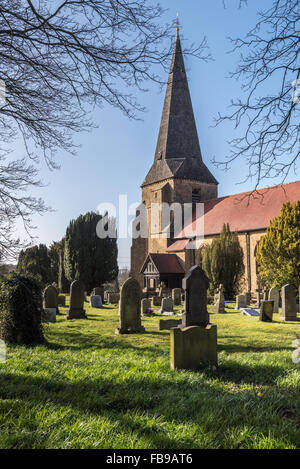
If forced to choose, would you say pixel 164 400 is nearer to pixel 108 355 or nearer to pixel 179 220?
pixel 108 355

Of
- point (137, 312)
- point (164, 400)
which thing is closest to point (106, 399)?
point (164, 400)

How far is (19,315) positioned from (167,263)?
23981 mm

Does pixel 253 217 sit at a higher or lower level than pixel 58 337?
higher

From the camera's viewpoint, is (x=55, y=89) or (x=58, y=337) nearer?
(x=55, y=89)

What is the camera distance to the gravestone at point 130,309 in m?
9.20

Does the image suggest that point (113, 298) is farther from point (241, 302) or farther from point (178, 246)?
point (178, 246)

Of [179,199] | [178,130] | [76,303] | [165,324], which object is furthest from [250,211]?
[165,324]

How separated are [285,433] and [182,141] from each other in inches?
1479

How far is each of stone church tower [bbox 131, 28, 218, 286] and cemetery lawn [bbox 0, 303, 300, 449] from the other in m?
30.4

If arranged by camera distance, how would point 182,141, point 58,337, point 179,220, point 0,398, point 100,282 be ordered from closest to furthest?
point 0,398, point 58,337, point 100,282, point 179,220, point 182,141

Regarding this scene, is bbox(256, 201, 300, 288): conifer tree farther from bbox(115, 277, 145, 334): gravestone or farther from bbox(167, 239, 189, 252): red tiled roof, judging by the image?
bbox(167, 239, 189, 252): red tiled roof

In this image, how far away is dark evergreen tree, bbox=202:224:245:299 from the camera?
23.8m

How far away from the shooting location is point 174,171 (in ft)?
119

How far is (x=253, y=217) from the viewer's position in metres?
26.5
